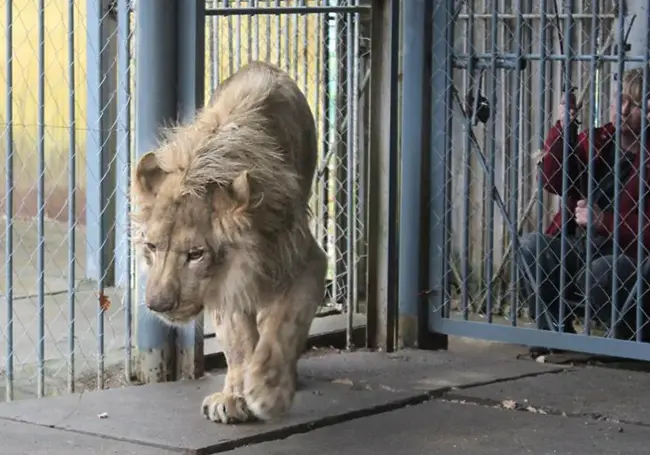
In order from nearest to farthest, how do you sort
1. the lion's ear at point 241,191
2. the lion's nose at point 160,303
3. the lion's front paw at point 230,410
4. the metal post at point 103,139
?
the lion's nose at point 160,303 < the lion's ear at point 241,191 < the lion's front paw at point 230,410 < the metal post at point 103,139

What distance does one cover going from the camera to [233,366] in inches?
193

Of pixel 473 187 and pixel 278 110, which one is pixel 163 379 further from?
pixel 473 187

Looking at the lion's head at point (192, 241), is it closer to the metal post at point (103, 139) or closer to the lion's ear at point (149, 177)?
the lion's ear at point (149, 177)

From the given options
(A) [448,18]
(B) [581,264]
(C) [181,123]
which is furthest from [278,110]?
(B) [581,264]

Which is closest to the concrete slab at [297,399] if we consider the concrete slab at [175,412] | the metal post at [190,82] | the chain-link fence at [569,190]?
the concrete slab at [175,412]

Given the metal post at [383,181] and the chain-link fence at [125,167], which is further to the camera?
the metal post at [383,181]

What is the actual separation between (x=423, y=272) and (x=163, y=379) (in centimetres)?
173

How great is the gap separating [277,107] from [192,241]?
37.7 inches

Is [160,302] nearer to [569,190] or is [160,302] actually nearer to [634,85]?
[569,190]

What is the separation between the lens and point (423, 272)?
264 inches

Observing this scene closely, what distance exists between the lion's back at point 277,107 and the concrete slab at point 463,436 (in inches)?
43.2

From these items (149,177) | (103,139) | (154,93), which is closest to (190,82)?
(154,93)

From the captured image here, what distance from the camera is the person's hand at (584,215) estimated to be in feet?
20.4

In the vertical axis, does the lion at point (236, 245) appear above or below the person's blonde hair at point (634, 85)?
below
